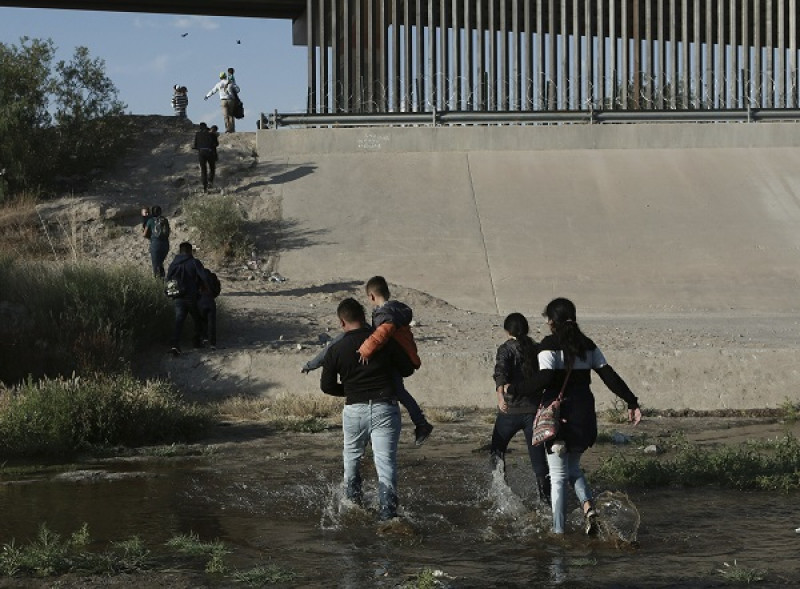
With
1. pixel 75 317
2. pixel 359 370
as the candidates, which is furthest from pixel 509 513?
pixel 75 317

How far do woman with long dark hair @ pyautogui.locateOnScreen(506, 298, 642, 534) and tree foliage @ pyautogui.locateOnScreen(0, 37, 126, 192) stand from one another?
2065cm

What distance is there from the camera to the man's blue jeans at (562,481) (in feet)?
29.0

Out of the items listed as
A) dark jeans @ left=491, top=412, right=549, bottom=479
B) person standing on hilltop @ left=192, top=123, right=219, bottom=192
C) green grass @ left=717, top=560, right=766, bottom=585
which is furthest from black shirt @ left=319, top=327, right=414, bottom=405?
person standing on hilltop @ left=192, top=123, right=219, bottom=192

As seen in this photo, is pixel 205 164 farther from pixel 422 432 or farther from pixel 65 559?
pixel 65 559

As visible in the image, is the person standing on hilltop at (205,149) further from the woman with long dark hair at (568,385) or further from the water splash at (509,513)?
the woman with long dark hair at (568,385)

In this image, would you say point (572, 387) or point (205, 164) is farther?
point (205, 164)

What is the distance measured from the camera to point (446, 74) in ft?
102

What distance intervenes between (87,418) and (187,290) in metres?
4.31

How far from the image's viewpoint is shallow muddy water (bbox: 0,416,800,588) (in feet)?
27.0

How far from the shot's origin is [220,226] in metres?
25.1

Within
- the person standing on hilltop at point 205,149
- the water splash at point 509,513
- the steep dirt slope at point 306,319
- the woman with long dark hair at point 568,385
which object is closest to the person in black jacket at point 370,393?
the water splash at point 509,513

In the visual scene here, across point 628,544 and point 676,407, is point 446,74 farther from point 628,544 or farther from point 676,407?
point 628,544

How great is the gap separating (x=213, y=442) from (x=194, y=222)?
39.2 ft

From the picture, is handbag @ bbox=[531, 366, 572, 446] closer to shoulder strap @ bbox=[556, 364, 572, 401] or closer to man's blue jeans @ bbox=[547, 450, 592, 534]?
shoulder strap @ bbox=[556, 364, 572, 401]
